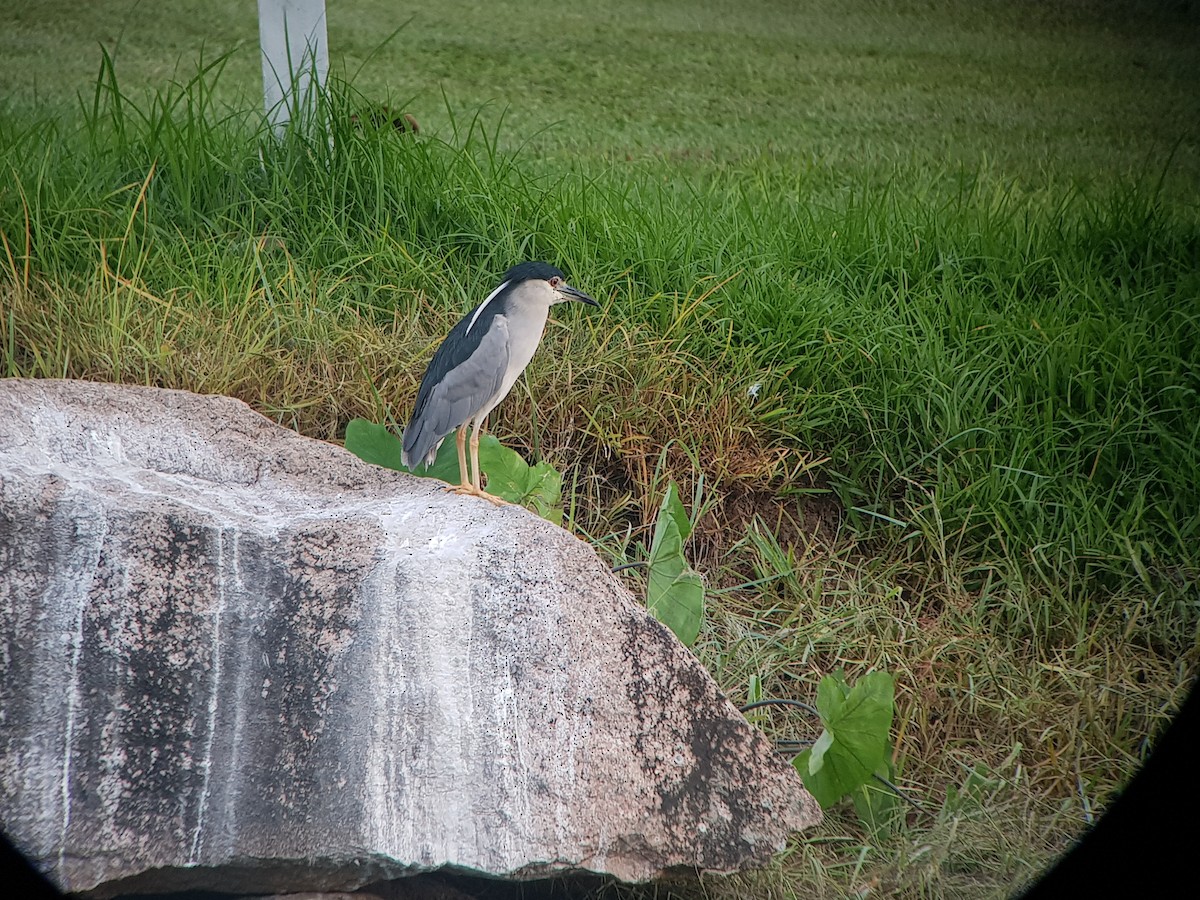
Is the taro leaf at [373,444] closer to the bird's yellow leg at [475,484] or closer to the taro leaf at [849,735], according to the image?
the bird's yellow leg at [475,484]

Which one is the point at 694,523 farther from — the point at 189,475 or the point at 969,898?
the point at 189,475

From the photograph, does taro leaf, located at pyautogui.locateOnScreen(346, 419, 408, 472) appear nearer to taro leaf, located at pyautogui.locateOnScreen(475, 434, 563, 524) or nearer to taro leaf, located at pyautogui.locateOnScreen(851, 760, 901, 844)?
taro leaf, located at pyautogui.locateOnScreen(475, 434, 563, 524)

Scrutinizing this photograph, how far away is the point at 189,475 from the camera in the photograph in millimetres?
1854

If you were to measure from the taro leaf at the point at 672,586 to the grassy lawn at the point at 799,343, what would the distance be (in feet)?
0.74

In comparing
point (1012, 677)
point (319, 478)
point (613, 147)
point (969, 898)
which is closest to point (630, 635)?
point (319, 478)

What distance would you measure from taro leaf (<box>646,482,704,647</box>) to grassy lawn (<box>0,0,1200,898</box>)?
8.9 inches

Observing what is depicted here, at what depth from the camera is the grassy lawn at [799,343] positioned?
7.77 ft

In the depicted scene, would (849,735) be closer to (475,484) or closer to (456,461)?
(475,484)

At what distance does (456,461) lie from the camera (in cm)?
230

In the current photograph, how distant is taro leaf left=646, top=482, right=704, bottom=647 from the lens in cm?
221

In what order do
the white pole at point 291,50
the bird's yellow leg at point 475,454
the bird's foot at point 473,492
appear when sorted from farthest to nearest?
the white pole at point 291,50 < the bird's yellow leg at point 475,454 < the bird's foot at point 473,492

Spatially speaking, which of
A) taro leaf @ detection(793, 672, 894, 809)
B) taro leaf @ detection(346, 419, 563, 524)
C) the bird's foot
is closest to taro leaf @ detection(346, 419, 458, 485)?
taro leaf @ detection(346, 419, 563, 524)

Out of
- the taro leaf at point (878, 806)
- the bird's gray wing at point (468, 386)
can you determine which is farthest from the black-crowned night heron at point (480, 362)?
the taro leaf at point (878, 806)

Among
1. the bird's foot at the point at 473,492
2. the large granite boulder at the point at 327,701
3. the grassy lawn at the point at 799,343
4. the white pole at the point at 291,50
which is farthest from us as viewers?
the white pole at the point at 291,50
